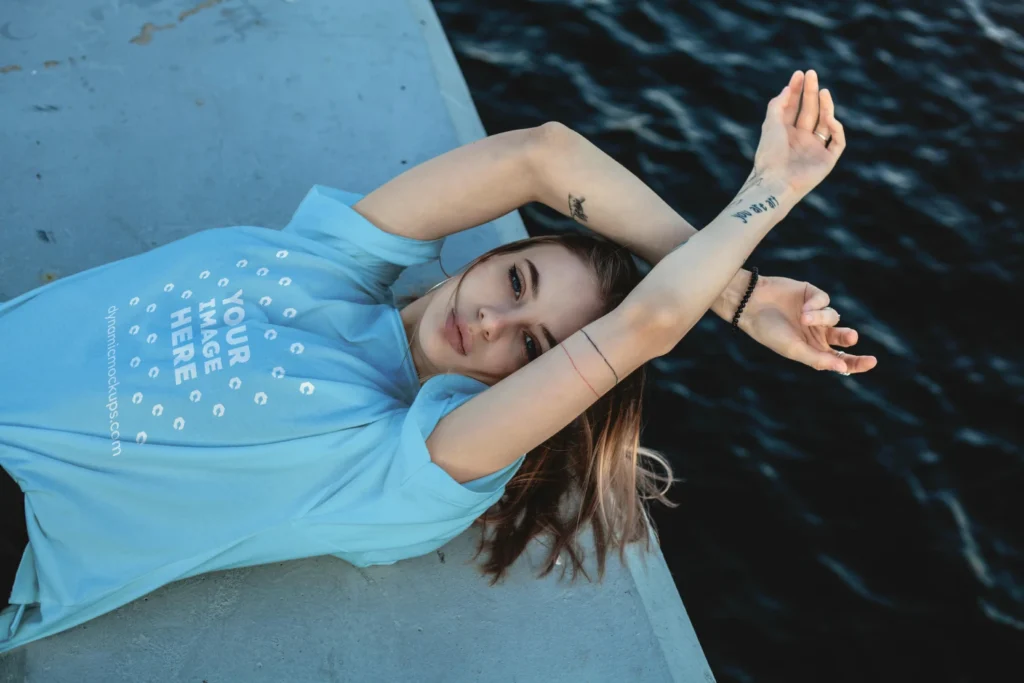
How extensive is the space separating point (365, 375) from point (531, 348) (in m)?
0.47

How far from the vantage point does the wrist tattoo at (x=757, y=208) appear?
2.66 m

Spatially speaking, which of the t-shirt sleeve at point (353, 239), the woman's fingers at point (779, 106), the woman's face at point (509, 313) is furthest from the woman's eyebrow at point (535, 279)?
the woman's fingers at point (779, 106)

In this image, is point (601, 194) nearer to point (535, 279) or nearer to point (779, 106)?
point (535, 279)

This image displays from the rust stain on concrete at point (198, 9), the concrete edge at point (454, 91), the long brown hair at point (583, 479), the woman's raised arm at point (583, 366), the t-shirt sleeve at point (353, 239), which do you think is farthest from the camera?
the rust stain on concrete at point (198, 9)

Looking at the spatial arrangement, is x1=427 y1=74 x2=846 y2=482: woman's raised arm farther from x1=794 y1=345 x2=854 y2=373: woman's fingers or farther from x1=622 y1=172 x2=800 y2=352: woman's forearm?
x1=794 y1=345 x2=854 y2=373: woman's fingers

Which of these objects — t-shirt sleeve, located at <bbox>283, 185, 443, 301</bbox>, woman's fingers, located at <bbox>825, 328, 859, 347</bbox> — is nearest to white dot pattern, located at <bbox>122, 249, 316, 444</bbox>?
t-shirt sleeve, located at <bbox>283, 185, 443, 301</bbox>

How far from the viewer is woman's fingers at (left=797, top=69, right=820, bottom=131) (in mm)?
2805

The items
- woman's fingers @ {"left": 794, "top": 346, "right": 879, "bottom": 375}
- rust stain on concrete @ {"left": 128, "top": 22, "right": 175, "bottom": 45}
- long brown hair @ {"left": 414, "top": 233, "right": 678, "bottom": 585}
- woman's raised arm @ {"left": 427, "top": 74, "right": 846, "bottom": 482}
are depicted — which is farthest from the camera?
rust stain on concrete @ {"left": 128, "top": 22, "right": 175, "bottom": 45}

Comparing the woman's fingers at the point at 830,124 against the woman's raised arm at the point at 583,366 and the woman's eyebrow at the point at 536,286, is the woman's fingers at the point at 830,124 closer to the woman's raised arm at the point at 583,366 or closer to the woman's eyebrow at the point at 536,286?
the woman's raised arm at the point at 583,366

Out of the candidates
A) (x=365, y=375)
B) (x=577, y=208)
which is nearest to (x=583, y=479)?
(x=365, y=375)

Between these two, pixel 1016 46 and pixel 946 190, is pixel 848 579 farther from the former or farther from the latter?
pixel 1016 46

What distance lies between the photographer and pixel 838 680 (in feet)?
11.8

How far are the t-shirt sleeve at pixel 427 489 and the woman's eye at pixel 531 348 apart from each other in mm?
161

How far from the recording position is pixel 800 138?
288cm
